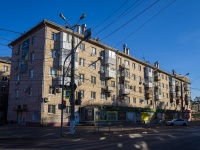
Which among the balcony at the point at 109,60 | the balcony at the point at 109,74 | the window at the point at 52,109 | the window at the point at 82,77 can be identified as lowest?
the window at the point at 52,109

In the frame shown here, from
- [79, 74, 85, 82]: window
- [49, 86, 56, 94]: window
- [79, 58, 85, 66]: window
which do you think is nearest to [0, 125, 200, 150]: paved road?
[49, 86, 56, 94]: window

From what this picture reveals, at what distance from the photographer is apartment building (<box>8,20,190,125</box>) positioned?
35562 mm

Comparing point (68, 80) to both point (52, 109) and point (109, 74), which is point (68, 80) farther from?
point (109, 74)

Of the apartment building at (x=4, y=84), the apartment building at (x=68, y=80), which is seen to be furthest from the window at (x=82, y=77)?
the apartment building at (x=4, y=84)

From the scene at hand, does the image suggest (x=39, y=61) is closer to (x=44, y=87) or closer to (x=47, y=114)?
(x=44, y=87)

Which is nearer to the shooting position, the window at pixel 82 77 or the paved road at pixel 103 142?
the paved road at pixel 103 142

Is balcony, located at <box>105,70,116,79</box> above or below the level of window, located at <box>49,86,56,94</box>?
above

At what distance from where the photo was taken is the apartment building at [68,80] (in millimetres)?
35562

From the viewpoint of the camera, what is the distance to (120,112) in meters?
47.3

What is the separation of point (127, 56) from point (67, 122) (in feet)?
70.4

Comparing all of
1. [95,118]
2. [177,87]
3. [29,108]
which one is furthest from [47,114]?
[177,87]

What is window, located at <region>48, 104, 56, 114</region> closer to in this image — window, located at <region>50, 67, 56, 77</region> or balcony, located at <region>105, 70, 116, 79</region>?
window, located at <region>50, 67, 56, 77</region>

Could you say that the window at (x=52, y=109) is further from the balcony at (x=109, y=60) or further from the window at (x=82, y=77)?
the balcony at (x=109, y=60)

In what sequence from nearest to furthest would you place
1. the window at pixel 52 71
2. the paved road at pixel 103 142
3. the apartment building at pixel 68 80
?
the paved road at pixel 103 142 → the apartment building at pixel 68 80 → the window at pixel 52 71
